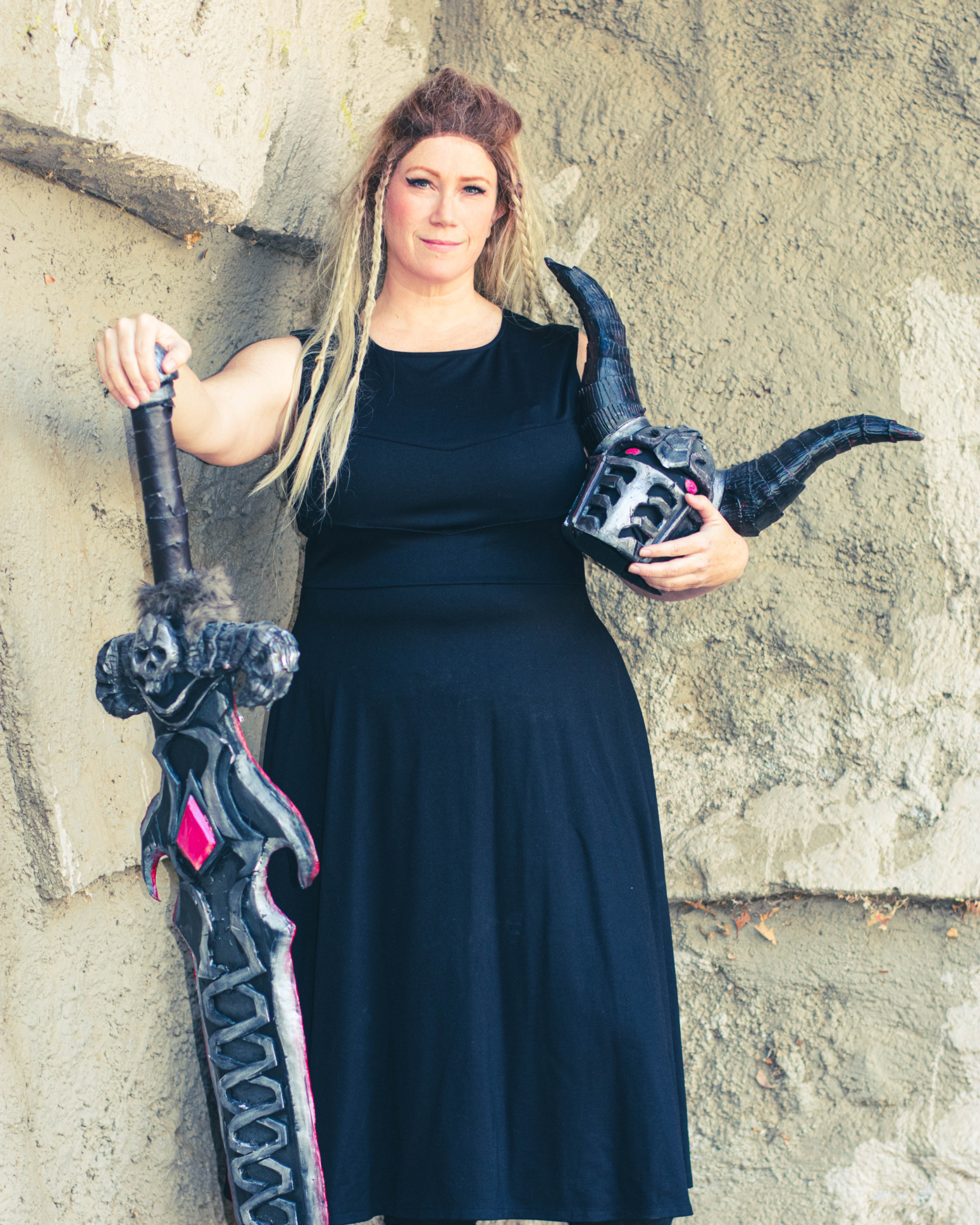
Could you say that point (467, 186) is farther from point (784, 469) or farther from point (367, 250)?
point (784, 469)

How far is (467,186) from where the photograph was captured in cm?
148

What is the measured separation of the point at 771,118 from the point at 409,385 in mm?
831

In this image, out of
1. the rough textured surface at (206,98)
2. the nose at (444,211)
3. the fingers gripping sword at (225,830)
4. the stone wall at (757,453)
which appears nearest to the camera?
the fingers gripping sword at (225,830)

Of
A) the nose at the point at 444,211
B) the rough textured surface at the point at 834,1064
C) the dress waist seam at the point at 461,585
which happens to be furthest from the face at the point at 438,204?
the rough textured surface at the point at 834,1064

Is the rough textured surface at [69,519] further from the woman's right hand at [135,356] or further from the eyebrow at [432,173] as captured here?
the eyebrow at [432,173]

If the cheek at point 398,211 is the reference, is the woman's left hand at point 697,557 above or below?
below

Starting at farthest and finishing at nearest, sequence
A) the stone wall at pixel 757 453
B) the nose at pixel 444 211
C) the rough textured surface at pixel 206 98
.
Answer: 1. the stone wall at pixel 757 453
2. the nose at pixel 444 211
3. the rough textured surface at pixel 206 98

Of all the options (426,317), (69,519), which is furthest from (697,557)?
(69,519)

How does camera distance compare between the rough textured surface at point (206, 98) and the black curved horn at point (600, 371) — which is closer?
the rough textured surface at point (206, 98)

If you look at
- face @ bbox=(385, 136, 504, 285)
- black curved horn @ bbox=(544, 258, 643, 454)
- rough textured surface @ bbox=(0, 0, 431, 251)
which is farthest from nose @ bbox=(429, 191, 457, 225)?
rough textured surface @ bbox=(0, 0, 431, 251)

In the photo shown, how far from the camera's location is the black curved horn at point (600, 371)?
4.60 ft

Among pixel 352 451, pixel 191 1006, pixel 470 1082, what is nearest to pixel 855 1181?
pixel 470 1082

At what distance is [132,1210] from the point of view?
146cm

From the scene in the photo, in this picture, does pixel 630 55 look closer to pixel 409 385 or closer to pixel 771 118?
pixel 771 118
